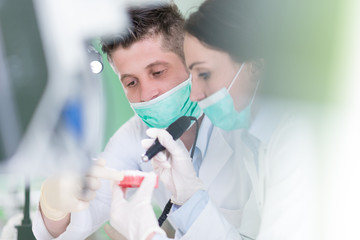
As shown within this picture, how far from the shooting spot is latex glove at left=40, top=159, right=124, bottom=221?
919 mm

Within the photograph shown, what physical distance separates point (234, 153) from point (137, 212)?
250mm

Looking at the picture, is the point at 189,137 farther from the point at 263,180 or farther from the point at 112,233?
the point at 112,233

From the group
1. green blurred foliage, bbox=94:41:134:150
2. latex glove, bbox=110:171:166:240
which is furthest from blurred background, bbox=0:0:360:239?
latex glove, bbox=110:171:166:240

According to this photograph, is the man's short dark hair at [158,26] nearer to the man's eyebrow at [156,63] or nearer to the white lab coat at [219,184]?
the man's eyebrow at [156,63]

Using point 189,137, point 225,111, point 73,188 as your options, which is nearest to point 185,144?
point 189,137

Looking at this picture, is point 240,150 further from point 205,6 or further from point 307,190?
point 205,6

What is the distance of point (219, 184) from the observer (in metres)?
0.94

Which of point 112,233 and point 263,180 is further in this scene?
point 112,233

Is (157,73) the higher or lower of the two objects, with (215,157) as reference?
higher

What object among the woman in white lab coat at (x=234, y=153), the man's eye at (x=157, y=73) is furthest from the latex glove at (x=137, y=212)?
the man's eye at (x=157, y=73)

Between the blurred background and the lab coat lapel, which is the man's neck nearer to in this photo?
the lab coat lapel

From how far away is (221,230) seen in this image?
913 millimetres

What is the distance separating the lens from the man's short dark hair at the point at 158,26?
929 millimetres

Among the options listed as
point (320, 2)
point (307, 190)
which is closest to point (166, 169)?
point (307, 190)
